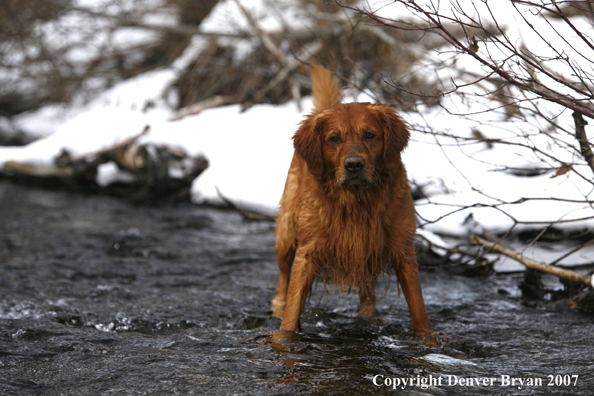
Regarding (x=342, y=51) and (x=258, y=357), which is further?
(x=342, y=51)

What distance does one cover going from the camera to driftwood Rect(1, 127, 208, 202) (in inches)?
320

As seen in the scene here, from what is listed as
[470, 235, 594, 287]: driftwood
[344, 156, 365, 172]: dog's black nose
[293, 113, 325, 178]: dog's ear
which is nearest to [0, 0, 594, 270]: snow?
[470, 235, 594, 287]: driftwood

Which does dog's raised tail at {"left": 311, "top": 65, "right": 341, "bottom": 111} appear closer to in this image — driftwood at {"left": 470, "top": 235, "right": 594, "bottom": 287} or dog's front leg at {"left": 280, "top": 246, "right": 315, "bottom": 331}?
dog's front leg at {"left": 280, "top": 246, "right": 315, "bottom": 331}

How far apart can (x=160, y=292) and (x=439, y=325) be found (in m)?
2.24

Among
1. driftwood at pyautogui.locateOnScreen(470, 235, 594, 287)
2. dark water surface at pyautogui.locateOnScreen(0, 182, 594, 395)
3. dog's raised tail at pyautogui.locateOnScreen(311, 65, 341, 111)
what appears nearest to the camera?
dark water surface at pyautogui.locateOnScreen(0, 182, 594, 395)

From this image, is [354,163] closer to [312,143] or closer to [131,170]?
[312,143]

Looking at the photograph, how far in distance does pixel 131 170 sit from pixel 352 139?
5.70 meters

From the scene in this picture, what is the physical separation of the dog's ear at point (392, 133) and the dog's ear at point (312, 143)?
1.28 ft

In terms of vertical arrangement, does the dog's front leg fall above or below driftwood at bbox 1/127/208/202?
below

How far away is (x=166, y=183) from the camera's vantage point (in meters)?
8.23

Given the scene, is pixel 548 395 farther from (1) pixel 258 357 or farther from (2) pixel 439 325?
(1) pixel 258 357

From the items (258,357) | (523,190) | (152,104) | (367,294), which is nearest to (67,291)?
(258,357)

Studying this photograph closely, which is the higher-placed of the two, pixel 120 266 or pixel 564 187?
pixel 564 187

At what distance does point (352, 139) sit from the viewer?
345cm
